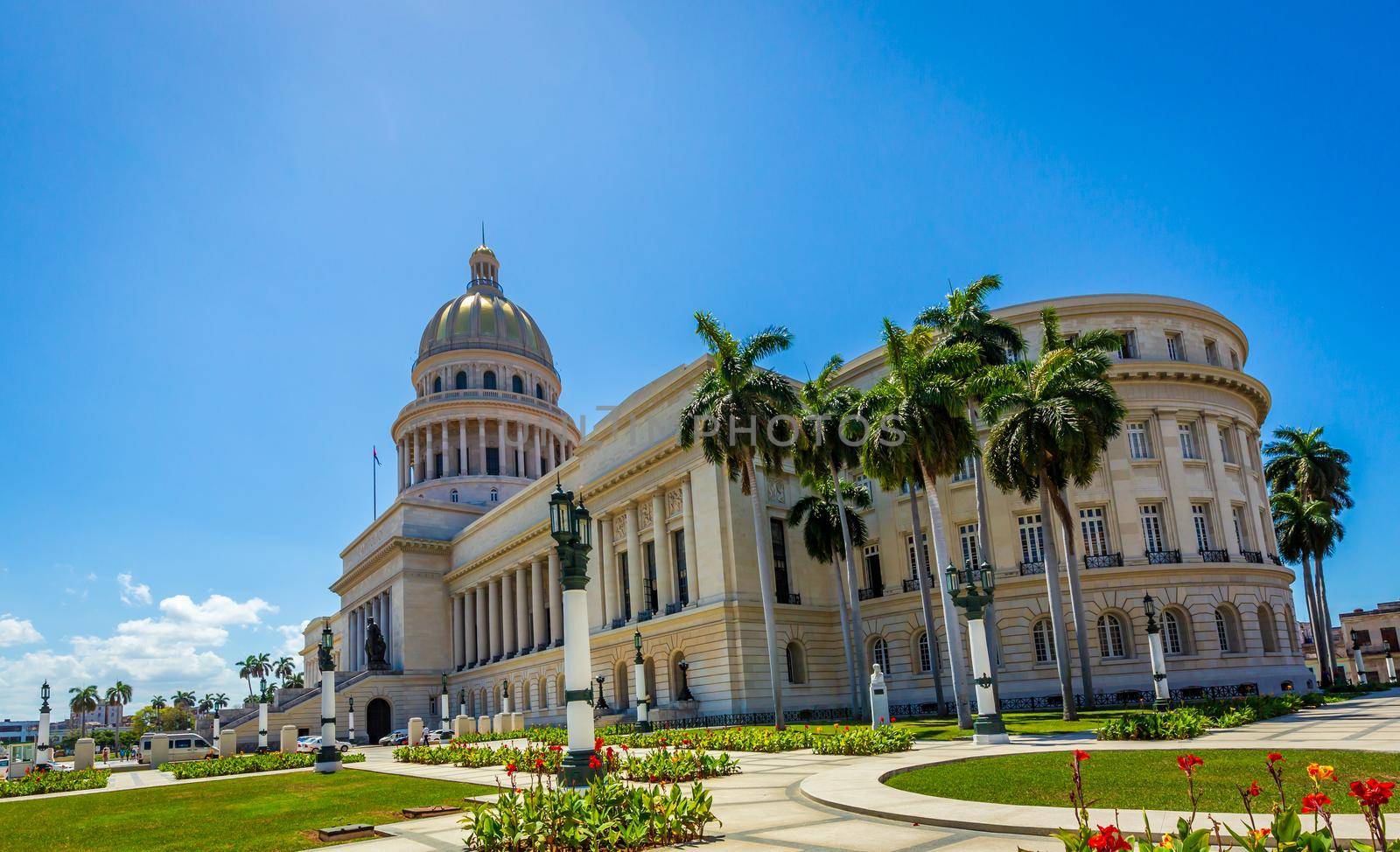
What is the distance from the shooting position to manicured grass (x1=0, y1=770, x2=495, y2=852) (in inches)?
626

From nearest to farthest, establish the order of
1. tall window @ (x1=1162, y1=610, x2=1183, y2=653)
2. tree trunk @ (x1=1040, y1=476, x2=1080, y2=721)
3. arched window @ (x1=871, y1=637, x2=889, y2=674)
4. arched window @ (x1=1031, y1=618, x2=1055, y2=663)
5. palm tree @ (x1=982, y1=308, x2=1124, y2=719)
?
palm tree @ (x1=982, y1=308, x2=1124, y2=719)
tree trunk @ (x1=1040, y1=476, x2=1080, y2=721)
tall window @ (x1=1162, y1=610, x2=1183, y2=653)
arched window @ (x1=1031, y1=618, x2=1055, y2=663)
arched window @ (x1=871, y1=637, x2=889, y2=674)

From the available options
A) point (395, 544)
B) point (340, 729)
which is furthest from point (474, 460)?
point (340, 729)

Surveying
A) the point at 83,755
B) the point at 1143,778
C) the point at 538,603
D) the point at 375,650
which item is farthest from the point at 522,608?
the point at 1143,778

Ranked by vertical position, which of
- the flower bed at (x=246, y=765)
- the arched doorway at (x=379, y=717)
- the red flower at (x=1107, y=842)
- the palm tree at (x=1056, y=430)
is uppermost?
the palm tree at (x=1056, y=430)

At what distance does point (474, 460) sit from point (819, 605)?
5353cm

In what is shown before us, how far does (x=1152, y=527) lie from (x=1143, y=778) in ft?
108

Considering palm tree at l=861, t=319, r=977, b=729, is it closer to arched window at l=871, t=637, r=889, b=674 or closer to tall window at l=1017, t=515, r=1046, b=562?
tall window at l=1017, t=515, r=1046, b=562

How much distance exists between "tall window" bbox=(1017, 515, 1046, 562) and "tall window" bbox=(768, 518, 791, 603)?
41.8 feet

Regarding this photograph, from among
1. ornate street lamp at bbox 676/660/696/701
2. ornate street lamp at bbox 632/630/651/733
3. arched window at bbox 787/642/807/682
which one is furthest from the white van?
arched window at bbox 787/642/807/682

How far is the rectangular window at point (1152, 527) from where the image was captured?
145 ft

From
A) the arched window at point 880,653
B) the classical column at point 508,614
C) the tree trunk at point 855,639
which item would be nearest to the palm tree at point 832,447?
the tree trunk at point 855,639

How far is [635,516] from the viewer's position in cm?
5638

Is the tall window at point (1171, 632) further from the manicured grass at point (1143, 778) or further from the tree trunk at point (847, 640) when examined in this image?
the manicured grass at point (1143, 778)

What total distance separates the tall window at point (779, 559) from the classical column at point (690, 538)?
4294 mm
